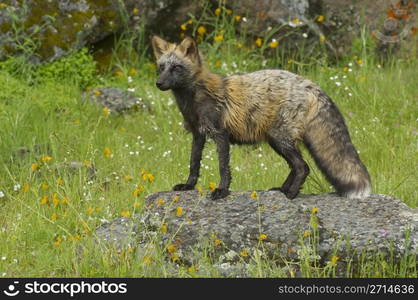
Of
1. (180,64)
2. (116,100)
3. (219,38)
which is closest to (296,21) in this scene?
(219,38)

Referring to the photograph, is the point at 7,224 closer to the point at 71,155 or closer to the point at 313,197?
the point at 71,155

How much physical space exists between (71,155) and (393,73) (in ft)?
15.1

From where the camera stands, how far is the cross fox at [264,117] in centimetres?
664

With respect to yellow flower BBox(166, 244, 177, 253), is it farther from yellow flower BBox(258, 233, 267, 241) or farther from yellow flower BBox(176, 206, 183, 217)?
yellow flower BBox(258, 233, 267, 241)

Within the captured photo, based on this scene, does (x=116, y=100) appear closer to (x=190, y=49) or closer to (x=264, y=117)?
(x=190, y=49)

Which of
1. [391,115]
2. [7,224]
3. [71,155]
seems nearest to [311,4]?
[391,115]

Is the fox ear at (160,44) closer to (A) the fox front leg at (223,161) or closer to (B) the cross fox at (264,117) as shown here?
(B) the cross fox at (264,117)

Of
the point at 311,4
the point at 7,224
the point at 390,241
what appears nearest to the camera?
the point at 390,241

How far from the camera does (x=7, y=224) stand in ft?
23.5

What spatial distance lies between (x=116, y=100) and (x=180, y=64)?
341 centimetres

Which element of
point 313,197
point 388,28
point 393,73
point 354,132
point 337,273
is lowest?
point 337,273

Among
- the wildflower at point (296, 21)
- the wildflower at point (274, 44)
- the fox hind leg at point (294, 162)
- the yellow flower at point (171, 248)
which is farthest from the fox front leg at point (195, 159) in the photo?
the wildflower at point (296, 21)

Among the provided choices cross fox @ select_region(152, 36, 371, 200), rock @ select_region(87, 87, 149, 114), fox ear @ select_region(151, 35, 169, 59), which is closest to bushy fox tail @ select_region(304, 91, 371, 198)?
cross fox @ select_region(152, 36, 371, 200)

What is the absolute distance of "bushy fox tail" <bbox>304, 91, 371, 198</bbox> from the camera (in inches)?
258
